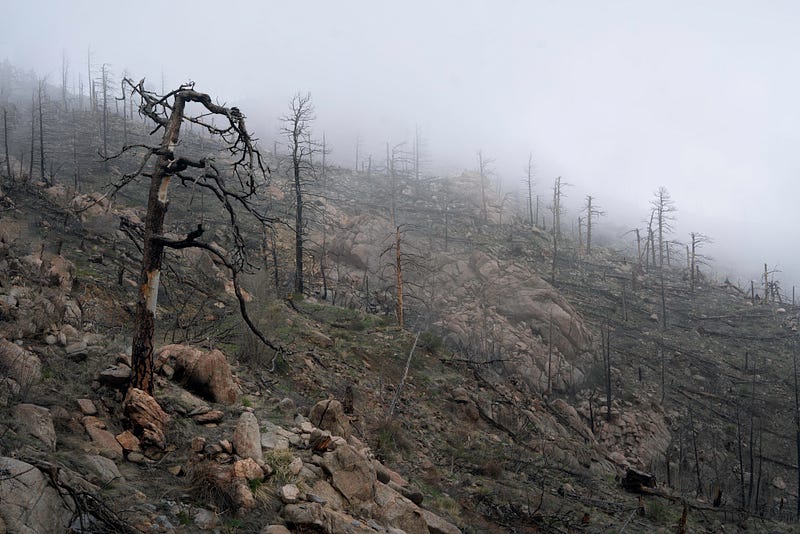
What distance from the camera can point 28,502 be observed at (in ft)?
11.5

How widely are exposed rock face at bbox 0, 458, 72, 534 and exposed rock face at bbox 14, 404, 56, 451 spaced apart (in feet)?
3.13

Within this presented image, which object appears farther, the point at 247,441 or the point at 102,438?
the point at 247,441

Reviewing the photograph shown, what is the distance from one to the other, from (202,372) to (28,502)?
166 inches

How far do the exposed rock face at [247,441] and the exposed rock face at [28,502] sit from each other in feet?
7.29

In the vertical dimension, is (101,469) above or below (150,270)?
below

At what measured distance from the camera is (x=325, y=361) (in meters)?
Result: 15.3

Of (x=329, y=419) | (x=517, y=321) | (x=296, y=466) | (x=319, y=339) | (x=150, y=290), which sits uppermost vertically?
(x=150, y=290)

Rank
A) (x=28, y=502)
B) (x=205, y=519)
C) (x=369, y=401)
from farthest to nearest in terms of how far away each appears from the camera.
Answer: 1. (x=369, y=401)
2. (x=205, y=519)
3. (x=28, y=502)

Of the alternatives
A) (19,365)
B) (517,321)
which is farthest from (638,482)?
(19,365)

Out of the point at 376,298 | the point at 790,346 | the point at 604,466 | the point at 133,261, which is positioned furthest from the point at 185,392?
the point at 790,346

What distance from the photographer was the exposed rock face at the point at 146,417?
18.2ft

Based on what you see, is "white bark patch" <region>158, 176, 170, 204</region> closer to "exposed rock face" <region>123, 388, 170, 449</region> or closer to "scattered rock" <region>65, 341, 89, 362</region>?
"exposed rock face" <region>123, 388, 170, 449</region>

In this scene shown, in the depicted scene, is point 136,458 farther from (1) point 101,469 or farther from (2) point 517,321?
(2) point 517,321

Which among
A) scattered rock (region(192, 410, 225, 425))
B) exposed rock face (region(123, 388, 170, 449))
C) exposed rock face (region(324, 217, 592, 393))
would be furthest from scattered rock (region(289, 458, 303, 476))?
exposed rock face (region(324, 217, 592, 393))
